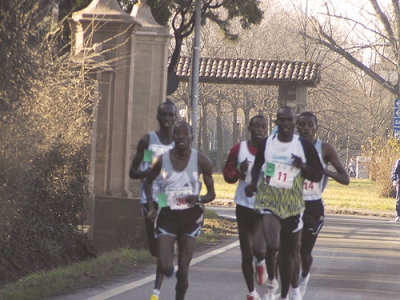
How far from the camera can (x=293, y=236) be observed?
781cm

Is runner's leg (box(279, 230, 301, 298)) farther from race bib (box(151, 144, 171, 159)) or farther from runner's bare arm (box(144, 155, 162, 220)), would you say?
race bib (box(151, 144, 171, 159))

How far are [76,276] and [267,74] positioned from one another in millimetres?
20638

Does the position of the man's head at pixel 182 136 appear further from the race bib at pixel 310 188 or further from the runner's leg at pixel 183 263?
the race bib at pixel 310 188

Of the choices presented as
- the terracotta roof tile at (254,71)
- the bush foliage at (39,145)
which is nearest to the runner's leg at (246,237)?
the bush foliage at (39,145)

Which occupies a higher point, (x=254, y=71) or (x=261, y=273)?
(x=254, y=71)

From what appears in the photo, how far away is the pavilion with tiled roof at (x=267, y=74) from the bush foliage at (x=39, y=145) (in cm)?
1646

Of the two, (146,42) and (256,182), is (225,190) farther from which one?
(256,182)

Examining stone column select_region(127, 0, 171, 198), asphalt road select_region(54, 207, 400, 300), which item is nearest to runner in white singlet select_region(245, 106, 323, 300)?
asphalt road select_region(54, 207, 400, 300)

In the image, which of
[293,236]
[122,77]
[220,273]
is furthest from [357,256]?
[293,236]

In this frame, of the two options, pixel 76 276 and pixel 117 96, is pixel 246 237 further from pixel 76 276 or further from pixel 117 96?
pixel 117 96

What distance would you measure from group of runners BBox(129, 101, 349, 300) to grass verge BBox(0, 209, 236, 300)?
3.92 ft

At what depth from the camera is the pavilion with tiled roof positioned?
29172 mm

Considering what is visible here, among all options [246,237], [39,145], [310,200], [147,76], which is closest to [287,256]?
[246,237]

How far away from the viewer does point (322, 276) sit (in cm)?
1089
